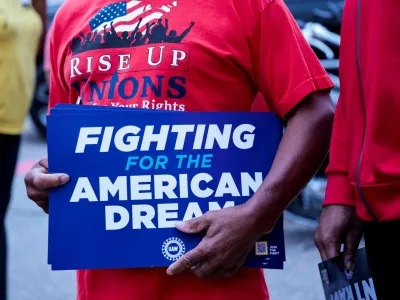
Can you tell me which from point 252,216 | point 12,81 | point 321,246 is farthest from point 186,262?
point 12,81

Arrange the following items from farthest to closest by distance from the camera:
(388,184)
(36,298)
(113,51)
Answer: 1. (36,298)
2. (113,51)
3. (388,184)

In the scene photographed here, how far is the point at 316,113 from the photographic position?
7.61ft

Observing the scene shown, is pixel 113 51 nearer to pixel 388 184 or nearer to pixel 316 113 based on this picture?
pixel 316 113

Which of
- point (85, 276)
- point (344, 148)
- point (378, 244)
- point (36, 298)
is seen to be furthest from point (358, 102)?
point (36, 298)

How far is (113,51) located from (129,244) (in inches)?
19.8

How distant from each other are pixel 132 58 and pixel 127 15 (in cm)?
13

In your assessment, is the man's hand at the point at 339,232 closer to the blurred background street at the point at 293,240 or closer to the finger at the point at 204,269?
the finger at the point at 204,269

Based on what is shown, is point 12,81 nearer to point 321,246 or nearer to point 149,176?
point 149,176

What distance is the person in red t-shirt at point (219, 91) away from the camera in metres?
2.24

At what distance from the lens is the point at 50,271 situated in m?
5.82

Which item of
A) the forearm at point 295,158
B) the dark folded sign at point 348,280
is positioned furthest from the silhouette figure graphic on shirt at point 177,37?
the dark folded sign at point 348,280

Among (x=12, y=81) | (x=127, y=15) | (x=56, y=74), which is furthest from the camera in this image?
(x=12, y=81)

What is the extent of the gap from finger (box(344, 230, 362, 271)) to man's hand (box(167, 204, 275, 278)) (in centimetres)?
21

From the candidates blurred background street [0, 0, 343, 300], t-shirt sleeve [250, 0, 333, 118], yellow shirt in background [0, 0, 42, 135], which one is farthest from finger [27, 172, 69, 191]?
blurred background street [0, 0, 343, 300]
